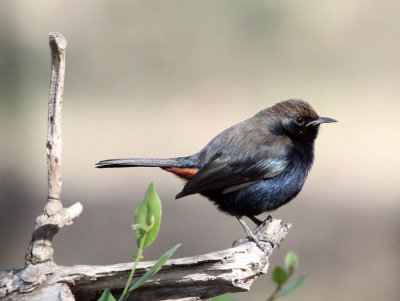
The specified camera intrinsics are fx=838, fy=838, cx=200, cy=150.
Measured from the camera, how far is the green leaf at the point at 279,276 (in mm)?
2137

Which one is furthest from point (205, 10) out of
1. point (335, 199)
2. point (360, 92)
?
point (335, 199)

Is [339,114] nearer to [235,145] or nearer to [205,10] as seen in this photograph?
[205,10]

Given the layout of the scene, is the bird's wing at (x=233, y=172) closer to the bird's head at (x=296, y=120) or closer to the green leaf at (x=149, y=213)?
the bird's head at (x=296, y=120)

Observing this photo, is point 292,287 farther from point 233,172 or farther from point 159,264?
point 233,172

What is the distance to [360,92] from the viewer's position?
43.1 feet

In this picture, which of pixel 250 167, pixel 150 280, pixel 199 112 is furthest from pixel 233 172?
pixel 199 112

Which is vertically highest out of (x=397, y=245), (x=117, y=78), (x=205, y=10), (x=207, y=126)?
(x=205, y=10)

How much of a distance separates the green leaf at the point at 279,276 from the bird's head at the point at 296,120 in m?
2.99

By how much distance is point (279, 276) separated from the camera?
214 cm

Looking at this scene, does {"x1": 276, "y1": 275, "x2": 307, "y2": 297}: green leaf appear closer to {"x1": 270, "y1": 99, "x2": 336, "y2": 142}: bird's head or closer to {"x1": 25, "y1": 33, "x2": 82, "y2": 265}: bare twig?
{"x1": 25, "y1": 33, "x2": 82, "y2": 265}: bare twig

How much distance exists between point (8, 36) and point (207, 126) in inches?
118

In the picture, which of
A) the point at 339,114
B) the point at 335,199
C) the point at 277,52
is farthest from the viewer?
the point at 277,52

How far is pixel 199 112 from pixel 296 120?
730 cm

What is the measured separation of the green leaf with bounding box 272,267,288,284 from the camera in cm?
214
